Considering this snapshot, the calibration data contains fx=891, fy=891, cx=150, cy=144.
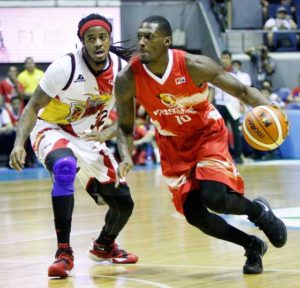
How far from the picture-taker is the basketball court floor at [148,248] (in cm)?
552

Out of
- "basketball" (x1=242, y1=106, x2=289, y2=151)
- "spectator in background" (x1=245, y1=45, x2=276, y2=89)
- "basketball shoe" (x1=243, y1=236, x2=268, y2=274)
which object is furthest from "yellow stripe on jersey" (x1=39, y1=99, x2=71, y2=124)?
"spectator in background" (x1=245, y1=45, x2=276, y2=89)

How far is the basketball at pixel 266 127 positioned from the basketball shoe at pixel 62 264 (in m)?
1.40

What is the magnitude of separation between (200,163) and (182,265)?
809 mm

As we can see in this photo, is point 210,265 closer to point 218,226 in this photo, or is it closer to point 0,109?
point 218,226

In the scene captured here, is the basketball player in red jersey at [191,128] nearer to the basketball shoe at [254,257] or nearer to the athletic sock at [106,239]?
the basketball shoe at [254,257]

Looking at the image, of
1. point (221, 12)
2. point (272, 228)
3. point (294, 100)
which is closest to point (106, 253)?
point (272, 228)

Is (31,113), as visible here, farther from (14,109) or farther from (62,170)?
A: (14,109)

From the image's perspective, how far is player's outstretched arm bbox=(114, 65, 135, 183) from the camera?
18.6 feet

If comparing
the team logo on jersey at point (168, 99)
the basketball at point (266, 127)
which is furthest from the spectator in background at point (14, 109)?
the basketball at point (266, 127)

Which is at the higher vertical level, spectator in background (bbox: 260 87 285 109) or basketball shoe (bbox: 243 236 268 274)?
spectator in background (bbox: 260 87 285 109)

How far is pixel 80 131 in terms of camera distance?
6324 mm

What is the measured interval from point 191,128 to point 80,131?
0.96 meters

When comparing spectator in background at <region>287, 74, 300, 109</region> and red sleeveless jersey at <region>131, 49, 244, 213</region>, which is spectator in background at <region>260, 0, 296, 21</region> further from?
red sleeveless jersey at <region>131, 49, 244, 213</region>

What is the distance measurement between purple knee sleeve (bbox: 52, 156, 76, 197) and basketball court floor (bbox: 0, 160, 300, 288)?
0.56 m
